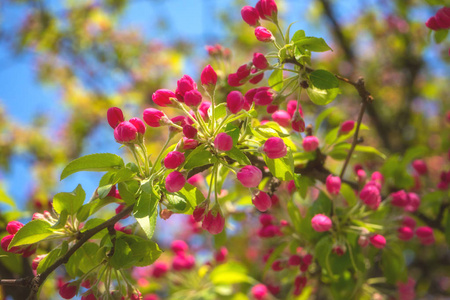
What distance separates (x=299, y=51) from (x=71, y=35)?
435cm

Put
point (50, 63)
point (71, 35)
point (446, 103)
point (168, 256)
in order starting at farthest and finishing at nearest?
1. point (50, 63)
2. point (71, 35)
3. point (446, 103)
4. point (168, 256)

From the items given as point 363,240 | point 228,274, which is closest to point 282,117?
point 363,240

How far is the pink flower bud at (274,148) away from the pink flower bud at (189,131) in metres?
0.20

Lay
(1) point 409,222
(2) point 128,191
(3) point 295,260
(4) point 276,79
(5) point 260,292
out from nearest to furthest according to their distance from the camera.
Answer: (2) point 128,191 < (4) point 276,79 < (3) point 295,260 < (1) point 409,222 < (5) point 260,292

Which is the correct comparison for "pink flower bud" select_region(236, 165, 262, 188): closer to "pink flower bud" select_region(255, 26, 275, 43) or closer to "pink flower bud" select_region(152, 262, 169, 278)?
"pink flower bud" select_region(255, 26, 275, 43)

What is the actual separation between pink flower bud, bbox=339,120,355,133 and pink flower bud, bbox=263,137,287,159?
0.52 m

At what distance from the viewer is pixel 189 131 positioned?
1085 mm

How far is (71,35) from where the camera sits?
16.1 feet

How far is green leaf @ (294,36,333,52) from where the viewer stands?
1.18 m

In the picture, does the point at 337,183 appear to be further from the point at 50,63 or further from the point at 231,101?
the point at 50,63

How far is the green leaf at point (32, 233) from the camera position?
1.15 metres

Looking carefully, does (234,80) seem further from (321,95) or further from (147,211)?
(147,211)

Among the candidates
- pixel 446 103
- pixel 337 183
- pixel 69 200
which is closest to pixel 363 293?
pixel 337 183

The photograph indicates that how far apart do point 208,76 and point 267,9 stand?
1.18 ft
